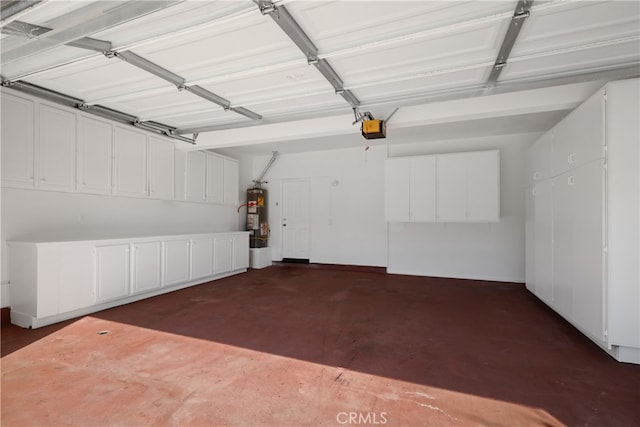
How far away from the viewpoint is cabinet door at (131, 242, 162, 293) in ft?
14.3

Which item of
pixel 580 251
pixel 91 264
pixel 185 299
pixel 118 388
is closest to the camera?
pixel 118 388

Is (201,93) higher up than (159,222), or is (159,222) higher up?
(201,93)

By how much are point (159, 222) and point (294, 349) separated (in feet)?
12.9

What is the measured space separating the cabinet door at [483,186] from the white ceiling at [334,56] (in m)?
2.21

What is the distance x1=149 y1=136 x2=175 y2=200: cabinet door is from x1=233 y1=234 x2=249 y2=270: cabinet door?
1.68m

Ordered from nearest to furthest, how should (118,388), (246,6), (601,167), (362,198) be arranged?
(246,6) < (118,388) < (601,167) < (362,198)

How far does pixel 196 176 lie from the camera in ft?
19.8

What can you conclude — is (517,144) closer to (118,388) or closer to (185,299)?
(185,299)

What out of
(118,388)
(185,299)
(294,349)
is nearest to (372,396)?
(294,349)

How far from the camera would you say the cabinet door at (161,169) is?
17.0ft

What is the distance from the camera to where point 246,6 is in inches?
79.5

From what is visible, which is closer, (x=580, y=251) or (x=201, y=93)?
(x=580, y=251)

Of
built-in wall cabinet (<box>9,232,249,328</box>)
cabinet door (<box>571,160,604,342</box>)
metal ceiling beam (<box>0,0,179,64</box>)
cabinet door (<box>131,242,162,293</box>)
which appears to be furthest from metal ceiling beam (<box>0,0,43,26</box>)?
cabinet door (<box>571,160,604,342</box>)

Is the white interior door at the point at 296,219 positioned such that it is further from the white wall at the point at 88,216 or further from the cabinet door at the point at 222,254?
the white wall at the point at 88,216
